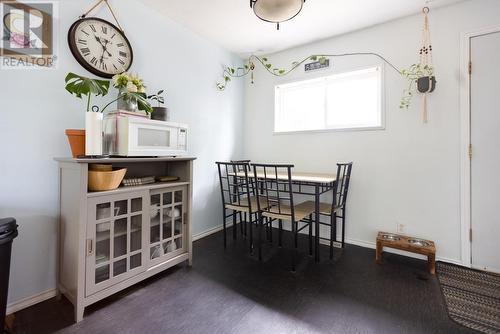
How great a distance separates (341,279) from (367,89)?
81.3 inches

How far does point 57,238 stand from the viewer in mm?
1629

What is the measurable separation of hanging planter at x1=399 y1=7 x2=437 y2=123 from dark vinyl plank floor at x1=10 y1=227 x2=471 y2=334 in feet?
5.31

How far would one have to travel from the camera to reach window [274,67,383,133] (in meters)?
2.56

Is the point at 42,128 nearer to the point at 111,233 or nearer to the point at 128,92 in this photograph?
the point at 128,92

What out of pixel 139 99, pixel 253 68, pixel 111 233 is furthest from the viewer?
pixel 253 68

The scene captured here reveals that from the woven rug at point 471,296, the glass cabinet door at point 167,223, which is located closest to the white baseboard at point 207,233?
the glass cabinet door at point 167,223

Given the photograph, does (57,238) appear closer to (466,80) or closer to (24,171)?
(24,171)

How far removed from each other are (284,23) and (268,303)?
2719 mm

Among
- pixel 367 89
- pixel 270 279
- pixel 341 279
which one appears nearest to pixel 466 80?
pixel 367 89

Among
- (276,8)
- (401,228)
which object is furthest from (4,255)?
(401,228)

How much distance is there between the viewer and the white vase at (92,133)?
4.74 ft

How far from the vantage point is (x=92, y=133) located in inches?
57.1

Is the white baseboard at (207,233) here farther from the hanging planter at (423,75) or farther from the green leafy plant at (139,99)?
the hanging planter at (423,75)

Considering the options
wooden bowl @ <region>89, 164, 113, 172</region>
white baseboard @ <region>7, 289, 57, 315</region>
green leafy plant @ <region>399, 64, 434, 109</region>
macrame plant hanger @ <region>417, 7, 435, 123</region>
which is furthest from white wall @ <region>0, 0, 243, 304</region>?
macrame plant hanger @ <region>417, 7, 435, 123</region>
